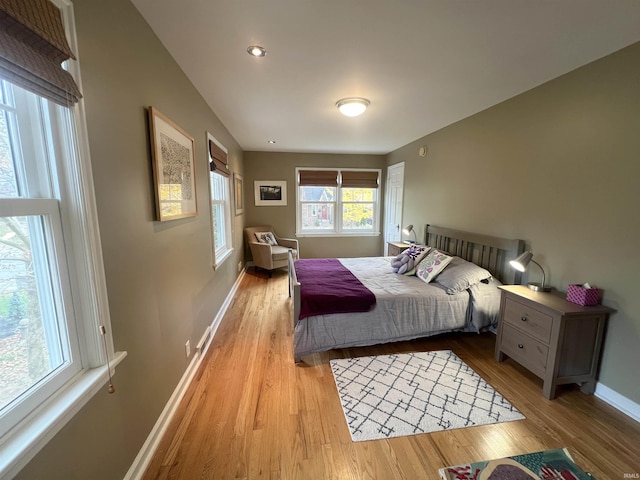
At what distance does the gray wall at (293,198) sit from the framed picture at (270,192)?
0.07m

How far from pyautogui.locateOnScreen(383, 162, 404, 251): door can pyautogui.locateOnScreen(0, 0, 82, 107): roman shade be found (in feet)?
15.3

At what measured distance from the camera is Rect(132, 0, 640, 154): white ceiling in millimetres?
1408

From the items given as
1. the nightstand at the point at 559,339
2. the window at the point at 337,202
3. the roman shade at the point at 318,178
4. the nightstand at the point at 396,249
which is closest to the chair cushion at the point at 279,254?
the window at the point at 337,202

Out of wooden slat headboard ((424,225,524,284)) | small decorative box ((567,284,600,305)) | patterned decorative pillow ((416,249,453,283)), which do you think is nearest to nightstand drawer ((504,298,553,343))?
small decorative box ((567,284,600,305))

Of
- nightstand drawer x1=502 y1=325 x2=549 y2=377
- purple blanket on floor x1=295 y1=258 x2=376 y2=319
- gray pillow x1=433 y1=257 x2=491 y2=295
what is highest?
gray pillow x1=433 y1=257 x2=491 y2=295

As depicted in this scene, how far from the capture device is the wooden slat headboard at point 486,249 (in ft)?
8.44

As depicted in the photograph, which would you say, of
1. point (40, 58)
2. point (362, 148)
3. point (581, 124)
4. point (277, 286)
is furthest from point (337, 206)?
point (40, 58)

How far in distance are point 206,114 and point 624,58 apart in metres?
3.37

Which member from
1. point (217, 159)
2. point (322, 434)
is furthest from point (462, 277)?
point (217, 159)

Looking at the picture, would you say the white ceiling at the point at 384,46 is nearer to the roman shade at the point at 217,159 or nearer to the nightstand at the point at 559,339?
the roman shade at the point at 217,159

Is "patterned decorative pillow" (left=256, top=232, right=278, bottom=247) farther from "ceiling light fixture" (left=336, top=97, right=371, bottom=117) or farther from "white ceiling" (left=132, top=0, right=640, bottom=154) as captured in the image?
"ceiling light fixture" (left=336, top=97, right=371, bottom=117)

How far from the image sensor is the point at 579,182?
2020mm

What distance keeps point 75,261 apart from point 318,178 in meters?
4.85

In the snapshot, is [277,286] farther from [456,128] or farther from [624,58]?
[624,58]
